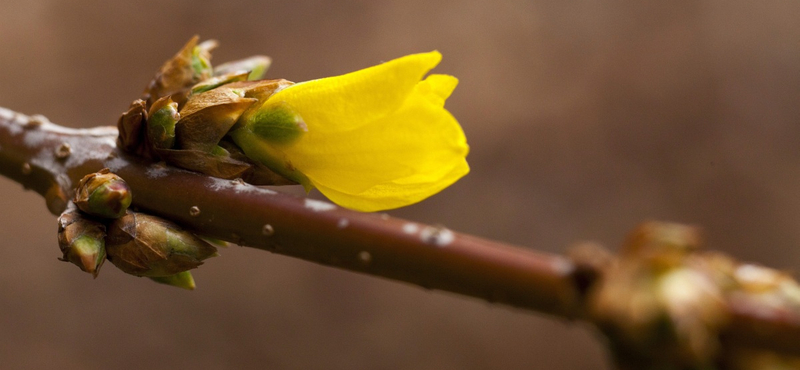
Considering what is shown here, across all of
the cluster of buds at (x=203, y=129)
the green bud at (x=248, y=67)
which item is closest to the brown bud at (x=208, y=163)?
the cluster of buds at (x=203, y=129)

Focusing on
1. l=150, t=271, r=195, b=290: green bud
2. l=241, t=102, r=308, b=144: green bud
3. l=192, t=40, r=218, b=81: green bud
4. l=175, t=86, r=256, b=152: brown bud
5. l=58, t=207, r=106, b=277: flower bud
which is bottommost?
l=58, t=207, r=106, b=277: flower bud

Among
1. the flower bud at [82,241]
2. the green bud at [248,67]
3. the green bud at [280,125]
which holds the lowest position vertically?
the flower bud at [82,241]

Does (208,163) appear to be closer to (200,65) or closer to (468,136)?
(200,65)

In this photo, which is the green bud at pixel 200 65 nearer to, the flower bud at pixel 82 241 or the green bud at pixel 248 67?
the green bud at pixel 248 67

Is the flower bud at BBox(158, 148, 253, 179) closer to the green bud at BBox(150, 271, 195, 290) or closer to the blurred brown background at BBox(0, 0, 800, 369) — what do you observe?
the green bud at BBox(150, 271, 195, 290)

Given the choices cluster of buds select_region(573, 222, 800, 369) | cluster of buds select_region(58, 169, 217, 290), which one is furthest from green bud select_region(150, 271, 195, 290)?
cluster of buds select_region(573, 222, 800, 369)

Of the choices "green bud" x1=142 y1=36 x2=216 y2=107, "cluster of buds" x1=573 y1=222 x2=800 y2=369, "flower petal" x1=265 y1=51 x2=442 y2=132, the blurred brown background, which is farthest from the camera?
the blurred brown background

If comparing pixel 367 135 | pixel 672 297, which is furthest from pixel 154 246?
pixel 672 297

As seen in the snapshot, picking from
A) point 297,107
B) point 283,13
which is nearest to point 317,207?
point 297,107
